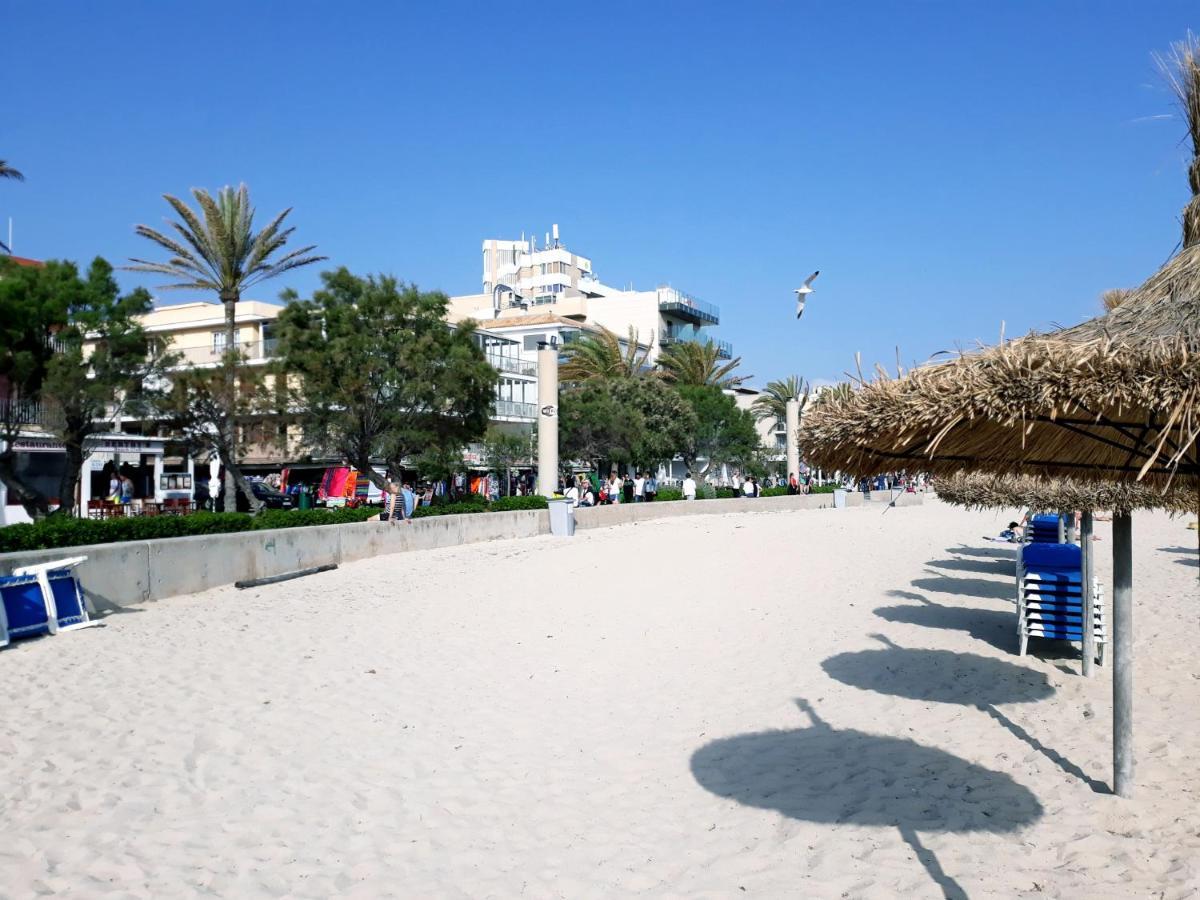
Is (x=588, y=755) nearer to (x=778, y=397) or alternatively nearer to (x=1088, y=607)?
(x=1088, y=607)

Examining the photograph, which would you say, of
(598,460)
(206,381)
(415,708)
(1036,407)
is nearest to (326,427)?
(206,381)

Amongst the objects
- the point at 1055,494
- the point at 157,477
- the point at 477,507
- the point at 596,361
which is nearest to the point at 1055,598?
the point at 1055,494

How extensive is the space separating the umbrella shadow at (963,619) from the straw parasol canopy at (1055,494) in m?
1.41

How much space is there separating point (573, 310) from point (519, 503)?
45008 millimetres

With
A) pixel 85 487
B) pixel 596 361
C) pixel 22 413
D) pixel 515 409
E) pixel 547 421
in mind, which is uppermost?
pixel 596 361

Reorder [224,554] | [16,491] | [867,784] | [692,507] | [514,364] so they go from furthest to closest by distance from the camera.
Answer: [514,364] → [692,507] → [16,491] → [224,554] → [867,784]

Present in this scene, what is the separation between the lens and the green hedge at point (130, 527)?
39.3 ft

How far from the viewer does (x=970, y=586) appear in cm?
1444

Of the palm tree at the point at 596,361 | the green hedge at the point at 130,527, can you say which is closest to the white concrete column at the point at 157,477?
the green hedge at the point at 130,527

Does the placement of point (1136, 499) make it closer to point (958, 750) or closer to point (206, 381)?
point (958, 750)

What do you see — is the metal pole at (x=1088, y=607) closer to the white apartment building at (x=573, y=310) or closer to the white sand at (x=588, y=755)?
the white sand at (x=588, y=755)

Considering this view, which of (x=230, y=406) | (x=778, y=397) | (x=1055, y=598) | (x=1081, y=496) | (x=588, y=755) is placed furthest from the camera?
(x=778, y=397)

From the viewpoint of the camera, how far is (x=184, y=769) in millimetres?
6266

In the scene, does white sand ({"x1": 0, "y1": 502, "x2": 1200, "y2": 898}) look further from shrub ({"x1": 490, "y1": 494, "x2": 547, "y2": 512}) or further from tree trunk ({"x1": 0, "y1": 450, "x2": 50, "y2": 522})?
tree trunk ({"x1": 0, "y1": 450, "x2": 50, "y2": 522})
